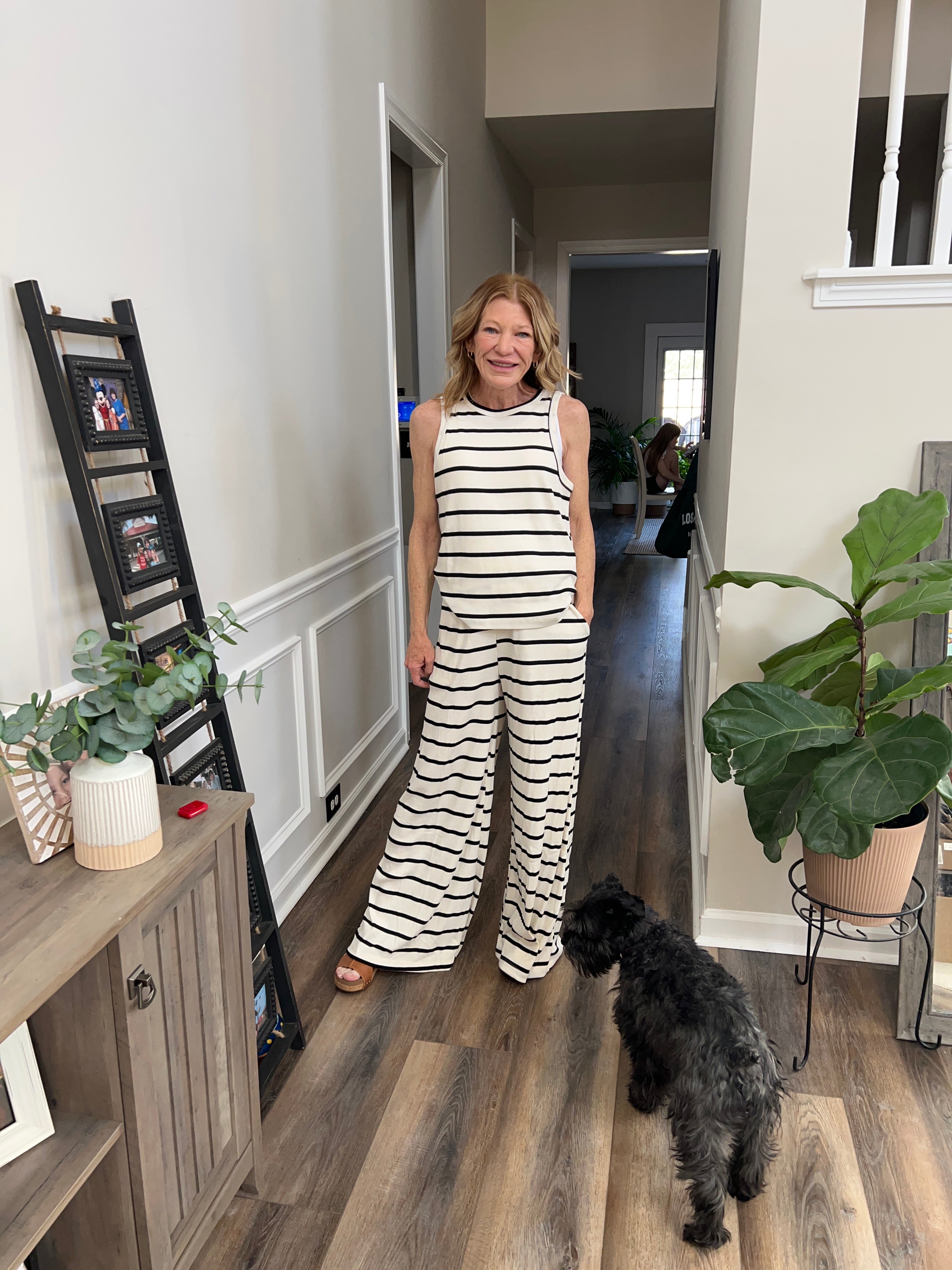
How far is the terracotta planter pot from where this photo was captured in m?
1.76

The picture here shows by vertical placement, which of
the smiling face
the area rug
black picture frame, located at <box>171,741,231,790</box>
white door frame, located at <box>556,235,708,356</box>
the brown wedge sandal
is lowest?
the brown wedge sandal

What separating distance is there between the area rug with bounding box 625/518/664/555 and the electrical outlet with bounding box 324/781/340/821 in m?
4.76

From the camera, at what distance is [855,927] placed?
212cm

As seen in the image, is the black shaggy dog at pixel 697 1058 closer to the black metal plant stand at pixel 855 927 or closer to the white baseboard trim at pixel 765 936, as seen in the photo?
the black metal plant stand at pixel 855 927

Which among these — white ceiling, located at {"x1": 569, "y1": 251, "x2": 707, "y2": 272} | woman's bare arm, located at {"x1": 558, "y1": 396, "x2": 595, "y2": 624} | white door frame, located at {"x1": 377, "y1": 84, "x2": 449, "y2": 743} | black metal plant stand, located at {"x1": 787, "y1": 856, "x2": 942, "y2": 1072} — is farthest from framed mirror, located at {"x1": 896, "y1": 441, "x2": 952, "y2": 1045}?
white ceiling, located at {"x1": 569, "y1": 251, "x2": 707, "y2": 272}

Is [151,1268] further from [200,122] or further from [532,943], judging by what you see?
[200,122]

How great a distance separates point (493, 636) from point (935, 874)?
3.48ft

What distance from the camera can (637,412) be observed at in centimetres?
1020

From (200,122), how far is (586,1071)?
6.73ft

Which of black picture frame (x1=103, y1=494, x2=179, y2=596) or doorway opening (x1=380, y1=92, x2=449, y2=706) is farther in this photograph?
doorway opening (x1=380, y1=92, x2=449, y2=706)

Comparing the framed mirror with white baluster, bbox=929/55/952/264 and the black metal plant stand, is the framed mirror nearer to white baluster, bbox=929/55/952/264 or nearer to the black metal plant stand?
the black metal plant stand

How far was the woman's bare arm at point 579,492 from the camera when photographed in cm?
188

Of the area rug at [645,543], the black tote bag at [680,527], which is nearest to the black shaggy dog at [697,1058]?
the black tote bag at [680,527]

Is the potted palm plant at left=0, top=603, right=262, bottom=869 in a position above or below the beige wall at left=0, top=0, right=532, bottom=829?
below
